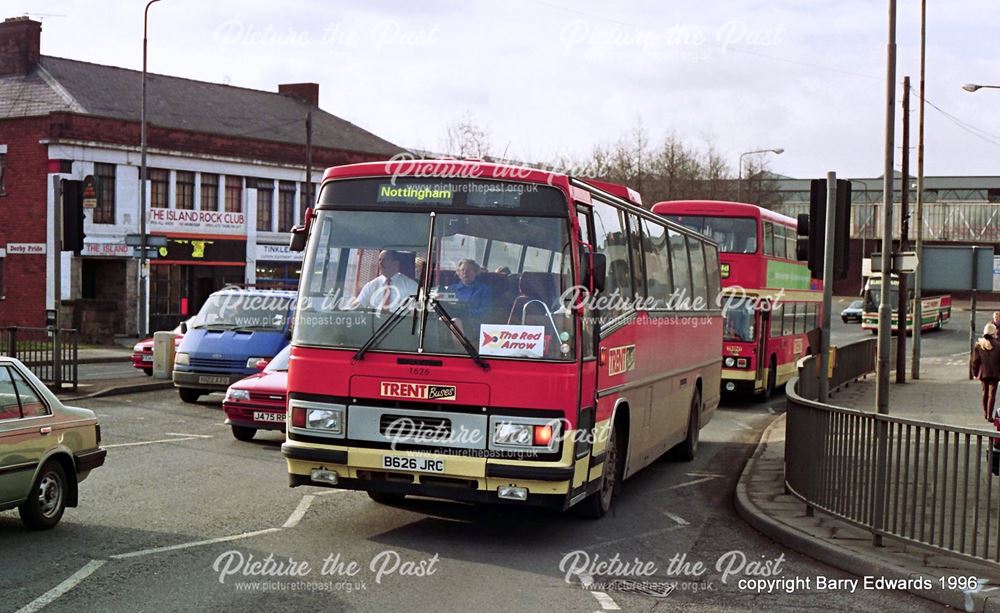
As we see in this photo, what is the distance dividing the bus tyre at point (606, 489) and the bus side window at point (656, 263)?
2.26m

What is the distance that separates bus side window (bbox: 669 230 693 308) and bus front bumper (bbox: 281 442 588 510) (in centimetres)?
555

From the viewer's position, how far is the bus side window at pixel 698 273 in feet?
52.5

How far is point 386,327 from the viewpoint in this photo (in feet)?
30.5

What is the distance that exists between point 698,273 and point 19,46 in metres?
38.2

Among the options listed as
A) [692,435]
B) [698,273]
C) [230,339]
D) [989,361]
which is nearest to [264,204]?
[230,339]

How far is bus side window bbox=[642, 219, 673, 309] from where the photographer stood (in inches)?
504

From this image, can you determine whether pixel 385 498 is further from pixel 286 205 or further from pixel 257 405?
pixel 286 205

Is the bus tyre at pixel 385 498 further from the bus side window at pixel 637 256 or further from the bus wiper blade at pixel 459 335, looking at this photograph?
the bus side window at pixel 637 256

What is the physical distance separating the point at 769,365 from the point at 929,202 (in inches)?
2964

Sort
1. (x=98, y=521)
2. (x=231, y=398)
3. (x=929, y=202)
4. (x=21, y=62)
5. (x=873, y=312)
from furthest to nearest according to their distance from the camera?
(x=929, y=202) → (x=873, y=312) → (x=21, y=62) → (x=231, y=398) → (x=98, y=521)

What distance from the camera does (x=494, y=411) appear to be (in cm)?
897

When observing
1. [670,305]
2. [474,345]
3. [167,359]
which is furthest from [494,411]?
[167,359]

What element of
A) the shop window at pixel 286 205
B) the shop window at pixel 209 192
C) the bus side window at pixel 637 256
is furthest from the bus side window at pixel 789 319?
the shop window at pixel 286 205

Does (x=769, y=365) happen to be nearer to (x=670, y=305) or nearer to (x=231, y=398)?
(x=670, y=305)
